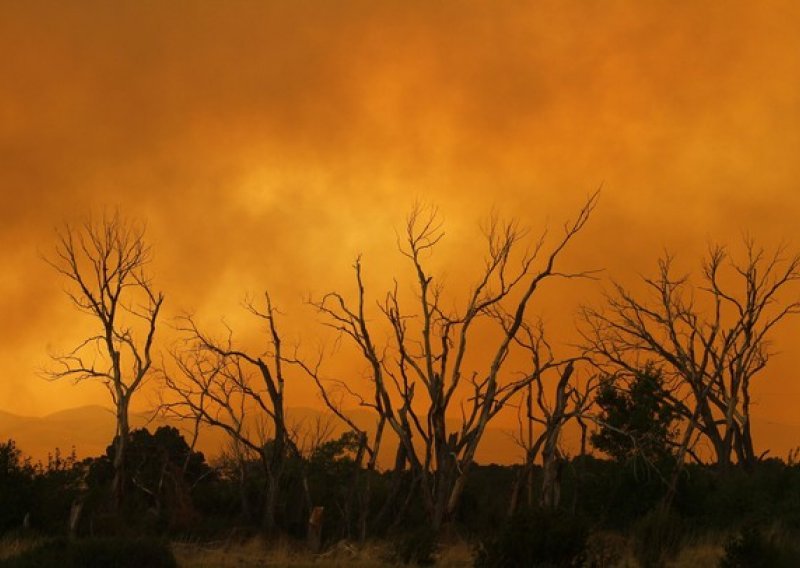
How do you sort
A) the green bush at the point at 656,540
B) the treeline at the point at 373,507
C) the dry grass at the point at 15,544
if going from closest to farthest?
the green bush at the point at 656,540 < the dry grass at the point at 15,544 < the treeline at the point at 373,507

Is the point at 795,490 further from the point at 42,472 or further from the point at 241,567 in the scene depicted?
the point at 42,472

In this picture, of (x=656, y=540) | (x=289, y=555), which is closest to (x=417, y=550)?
(x=289, y=555)

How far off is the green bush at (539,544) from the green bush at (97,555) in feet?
18.4

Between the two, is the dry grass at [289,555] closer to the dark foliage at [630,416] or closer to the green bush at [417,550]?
the green bush at [417,550]

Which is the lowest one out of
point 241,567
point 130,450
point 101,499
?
point 241,567

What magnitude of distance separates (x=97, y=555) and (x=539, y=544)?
7.38 m

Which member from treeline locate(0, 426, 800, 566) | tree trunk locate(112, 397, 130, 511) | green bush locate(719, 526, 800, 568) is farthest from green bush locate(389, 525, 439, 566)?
tree trunk locate(112, 397, 130, 511)

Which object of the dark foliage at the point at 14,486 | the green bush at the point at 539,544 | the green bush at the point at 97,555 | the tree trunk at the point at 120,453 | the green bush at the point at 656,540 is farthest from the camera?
the tree trunk at the point at 120,453

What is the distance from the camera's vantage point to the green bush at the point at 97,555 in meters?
17.0

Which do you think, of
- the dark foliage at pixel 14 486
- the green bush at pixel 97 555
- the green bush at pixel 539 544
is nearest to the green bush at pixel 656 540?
the green bush at pixel 539 544

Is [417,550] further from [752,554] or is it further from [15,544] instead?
[15,544]

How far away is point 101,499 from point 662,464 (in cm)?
1602

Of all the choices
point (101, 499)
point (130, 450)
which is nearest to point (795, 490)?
point (101, 499)

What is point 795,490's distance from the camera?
29.5 meters
